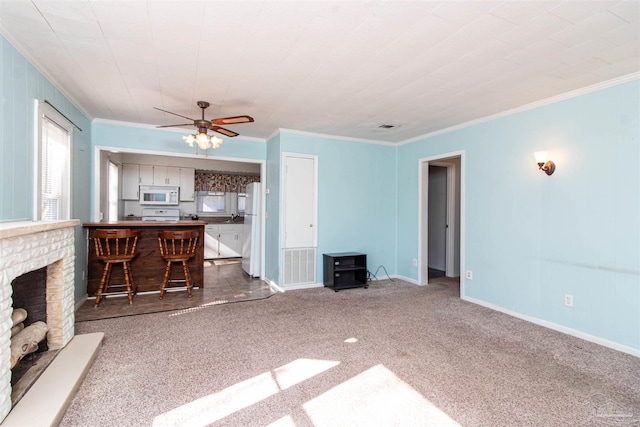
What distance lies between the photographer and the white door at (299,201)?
192 inches

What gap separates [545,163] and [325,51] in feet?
8.57

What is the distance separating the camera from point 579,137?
3.16 meters

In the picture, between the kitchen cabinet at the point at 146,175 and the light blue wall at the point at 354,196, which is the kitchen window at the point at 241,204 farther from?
the light blue wall at the point at 354,196

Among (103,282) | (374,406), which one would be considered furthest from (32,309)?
(374,406)

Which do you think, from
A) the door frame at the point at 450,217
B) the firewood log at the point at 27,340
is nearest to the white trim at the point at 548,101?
the door frame at the point at 450,217

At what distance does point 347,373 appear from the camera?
240 centimetres

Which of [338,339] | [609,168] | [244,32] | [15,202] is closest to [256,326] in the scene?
[338,339]

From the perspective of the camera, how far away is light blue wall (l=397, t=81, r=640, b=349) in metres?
2.83

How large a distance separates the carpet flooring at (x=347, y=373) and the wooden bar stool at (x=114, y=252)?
0.76m

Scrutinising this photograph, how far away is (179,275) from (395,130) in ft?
12.7

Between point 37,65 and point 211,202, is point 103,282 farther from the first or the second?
point 211,202

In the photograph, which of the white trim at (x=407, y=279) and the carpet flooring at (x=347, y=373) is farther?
the white trim at (x=407, y=279)

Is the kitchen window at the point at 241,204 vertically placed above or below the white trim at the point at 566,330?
above

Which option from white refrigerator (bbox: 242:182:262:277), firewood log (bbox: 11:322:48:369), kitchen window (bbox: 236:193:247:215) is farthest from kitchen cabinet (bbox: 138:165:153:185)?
firewood log (bbox: 11:322:48:369)
